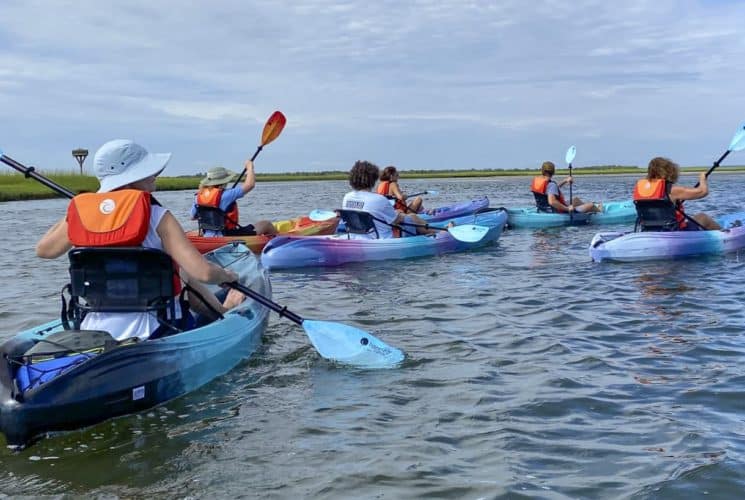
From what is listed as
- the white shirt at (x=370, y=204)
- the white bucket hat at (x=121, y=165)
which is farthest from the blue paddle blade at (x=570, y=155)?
the white bucket hat at (x=121, y=165)

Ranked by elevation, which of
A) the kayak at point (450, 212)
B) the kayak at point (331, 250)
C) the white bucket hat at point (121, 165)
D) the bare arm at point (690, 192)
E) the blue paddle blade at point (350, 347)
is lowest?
the blue paddle blade at point (350, 347)

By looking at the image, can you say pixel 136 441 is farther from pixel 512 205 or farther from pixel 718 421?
pixel 512 205

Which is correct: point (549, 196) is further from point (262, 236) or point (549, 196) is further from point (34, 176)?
point (34, 176)

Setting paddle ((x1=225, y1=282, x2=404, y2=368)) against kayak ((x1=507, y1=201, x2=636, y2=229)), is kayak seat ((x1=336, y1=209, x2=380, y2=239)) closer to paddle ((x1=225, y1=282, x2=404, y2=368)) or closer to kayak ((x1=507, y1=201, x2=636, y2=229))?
paddle ((x1=225, y1=282, x2=404, y2=368))

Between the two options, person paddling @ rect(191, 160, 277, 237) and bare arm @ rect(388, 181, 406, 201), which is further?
bare arm @ rect(388, 181, 406, 201)

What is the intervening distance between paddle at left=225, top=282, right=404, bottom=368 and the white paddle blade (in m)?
6.41

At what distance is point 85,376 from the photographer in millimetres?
3969

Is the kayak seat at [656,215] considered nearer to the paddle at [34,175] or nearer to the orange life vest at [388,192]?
the orange life vest at [388,192]

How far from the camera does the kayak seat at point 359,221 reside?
10.7 m

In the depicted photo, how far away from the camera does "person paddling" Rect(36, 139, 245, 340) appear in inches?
164

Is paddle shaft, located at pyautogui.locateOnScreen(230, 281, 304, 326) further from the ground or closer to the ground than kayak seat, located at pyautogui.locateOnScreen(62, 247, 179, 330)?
closer to the ground

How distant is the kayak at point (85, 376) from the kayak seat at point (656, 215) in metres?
7.40

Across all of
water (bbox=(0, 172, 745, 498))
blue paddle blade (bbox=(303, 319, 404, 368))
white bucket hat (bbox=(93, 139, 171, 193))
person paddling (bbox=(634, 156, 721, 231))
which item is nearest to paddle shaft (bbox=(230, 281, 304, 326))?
blue paddle blade (bbox=(303, 319, 404, 368))

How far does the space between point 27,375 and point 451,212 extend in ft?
41.1
